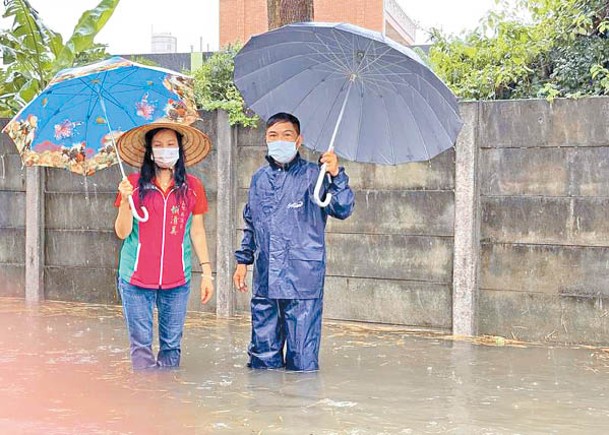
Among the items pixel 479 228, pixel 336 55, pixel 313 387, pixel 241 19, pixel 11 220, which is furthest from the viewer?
pixel 241 19

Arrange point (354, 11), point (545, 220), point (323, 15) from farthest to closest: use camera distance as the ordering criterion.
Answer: point (323, 15) < point (354, 11) < point (545, 220)

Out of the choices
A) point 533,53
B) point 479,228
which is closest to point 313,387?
point 479,228

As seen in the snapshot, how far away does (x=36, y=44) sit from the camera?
11.0m

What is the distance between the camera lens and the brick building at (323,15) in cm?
A: 3156

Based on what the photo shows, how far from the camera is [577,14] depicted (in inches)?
316

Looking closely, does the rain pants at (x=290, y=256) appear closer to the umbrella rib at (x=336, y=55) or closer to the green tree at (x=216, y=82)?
the umbrella rib at (x=336, y=55)

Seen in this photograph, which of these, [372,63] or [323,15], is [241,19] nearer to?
[323,15]

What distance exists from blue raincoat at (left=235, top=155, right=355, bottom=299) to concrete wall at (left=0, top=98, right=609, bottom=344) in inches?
74.0

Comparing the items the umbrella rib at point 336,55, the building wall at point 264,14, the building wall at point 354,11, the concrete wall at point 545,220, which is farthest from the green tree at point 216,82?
the building wall at point 354,11

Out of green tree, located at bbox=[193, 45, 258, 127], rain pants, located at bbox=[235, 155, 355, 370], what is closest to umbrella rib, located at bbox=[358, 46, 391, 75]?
rain pants, located at bbox=[235, 155, 355, 370]

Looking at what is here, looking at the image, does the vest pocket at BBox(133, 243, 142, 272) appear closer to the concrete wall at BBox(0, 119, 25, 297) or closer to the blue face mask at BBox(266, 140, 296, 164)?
the blue face mask at BBox(266, 140, 296, 164)

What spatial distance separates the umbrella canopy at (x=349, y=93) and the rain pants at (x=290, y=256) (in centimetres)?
28

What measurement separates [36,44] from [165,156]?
5.90 meters

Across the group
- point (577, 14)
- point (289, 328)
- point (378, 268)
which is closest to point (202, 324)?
point (378, 268)
